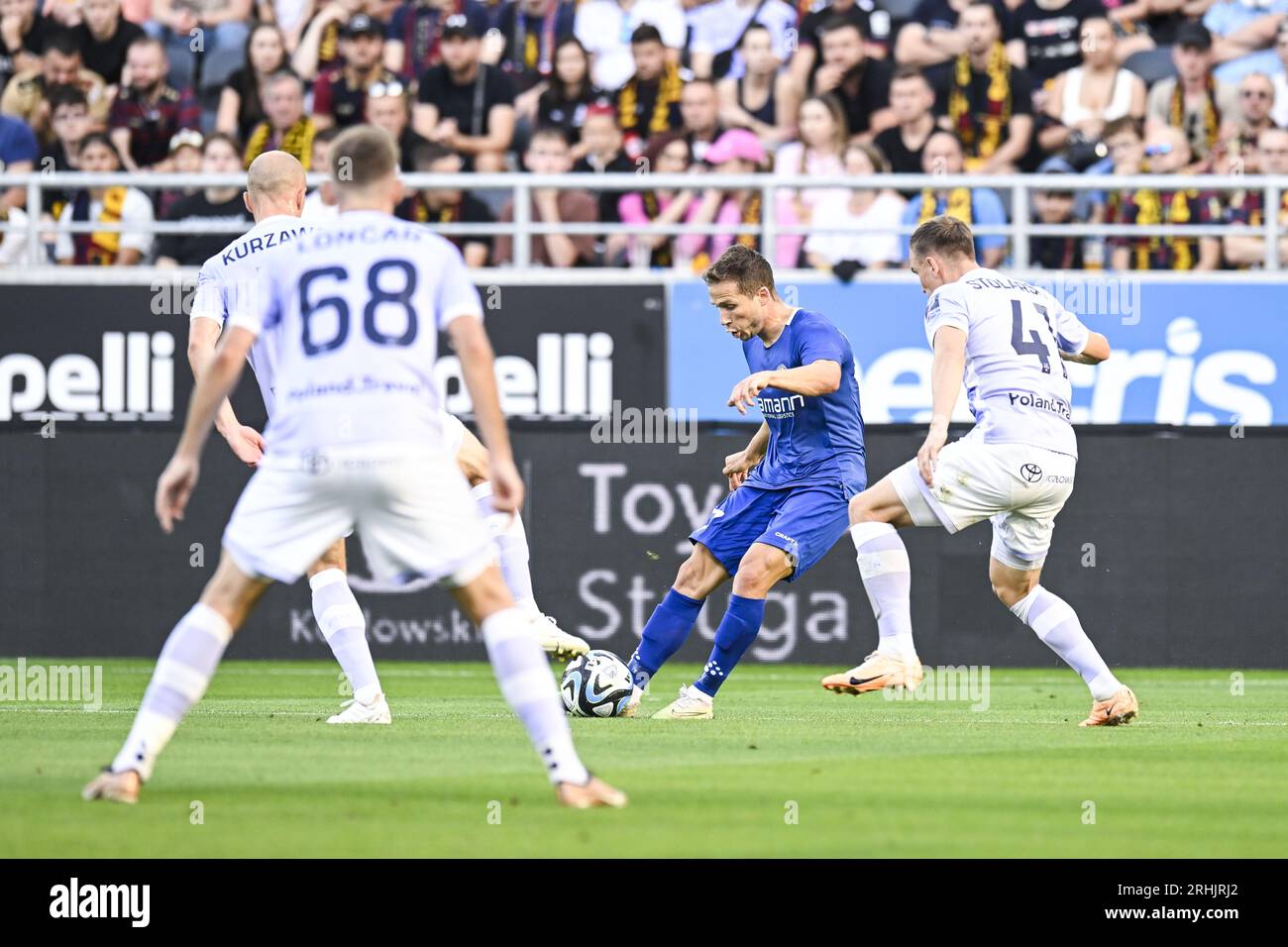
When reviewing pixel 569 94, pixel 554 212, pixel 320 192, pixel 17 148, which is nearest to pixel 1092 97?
Result: pixel 569 94

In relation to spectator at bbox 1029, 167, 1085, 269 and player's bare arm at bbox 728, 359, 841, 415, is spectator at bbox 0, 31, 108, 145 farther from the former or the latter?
player's bare arm at bbox 728, 359, 841, 415

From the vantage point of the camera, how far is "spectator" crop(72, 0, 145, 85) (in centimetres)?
1866

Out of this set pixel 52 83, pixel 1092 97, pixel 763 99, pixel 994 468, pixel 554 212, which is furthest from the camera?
pixel 52 83

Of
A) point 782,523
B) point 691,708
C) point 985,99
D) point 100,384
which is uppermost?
point 985,99

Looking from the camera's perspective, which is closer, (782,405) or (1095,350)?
(1095,350)

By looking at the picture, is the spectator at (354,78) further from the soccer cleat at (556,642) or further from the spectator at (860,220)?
the soccer cleat at (556,642)

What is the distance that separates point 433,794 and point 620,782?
0.69m

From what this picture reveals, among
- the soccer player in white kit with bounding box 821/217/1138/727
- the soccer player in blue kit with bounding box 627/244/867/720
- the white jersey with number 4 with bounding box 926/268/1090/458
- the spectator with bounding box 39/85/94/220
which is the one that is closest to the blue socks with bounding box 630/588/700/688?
the soccer player in blue kit with bounding box 627/244/867/720

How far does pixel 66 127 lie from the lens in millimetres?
18141

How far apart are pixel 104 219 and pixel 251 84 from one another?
6.79ft

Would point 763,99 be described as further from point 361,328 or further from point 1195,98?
point 361,328

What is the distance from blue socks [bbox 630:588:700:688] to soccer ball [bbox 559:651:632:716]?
247 mm

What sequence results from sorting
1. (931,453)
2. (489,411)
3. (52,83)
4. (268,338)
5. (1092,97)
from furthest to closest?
(52,83), (1092,97), (931,453), (268,338), (489,411)
